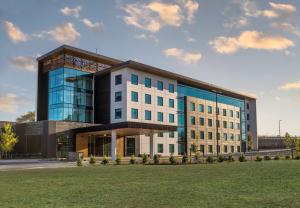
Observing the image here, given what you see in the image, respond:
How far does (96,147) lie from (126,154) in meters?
5.76

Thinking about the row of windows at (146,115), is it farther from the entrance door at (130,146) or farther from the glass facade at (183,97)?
the entrance door at (130,146)

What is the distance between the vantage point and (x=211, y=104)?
275ft

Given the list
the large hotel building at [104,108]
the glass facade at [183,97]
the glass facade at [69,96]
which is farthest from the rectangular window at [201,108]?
the glass facade at [69,96]

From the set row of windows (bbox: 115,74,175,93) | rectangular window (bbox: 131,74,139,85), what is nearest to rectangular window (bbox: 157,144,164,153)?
row of windows (bbox: 115,74,175,93)

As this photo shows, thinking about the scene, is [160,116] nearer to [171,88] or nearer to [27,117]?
[171,88]

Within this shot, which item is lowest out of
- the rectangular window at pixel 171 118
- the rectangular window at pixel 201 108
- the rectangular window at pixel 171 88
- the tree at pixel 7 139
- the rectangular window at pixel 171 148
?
the rectangular window at pixel 171 148

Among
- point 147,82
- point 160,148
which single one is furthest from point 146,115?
point 160,148

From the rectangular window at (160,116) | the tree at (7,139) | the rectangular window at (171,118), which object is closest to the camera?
the tree at (7,139)

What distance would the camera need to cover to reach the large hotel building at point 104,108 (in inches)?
2245

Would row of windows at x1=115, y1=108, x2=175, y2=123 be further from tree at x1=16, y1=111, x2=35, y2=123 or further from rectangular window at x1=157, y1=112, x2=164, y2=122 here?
tree at x1=16, y1=111, x2=35, y2=123

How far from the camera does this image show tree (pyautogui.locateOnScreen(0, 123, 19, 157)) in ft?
188

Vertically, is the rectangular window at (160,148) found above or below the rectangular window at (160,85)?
below

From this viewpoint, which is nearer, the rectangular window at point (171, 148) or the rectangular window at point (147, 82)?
the rectangular window at point (147, 82)

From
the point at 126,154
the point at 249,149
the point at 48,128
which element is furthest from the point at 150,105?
the point at 249,149
